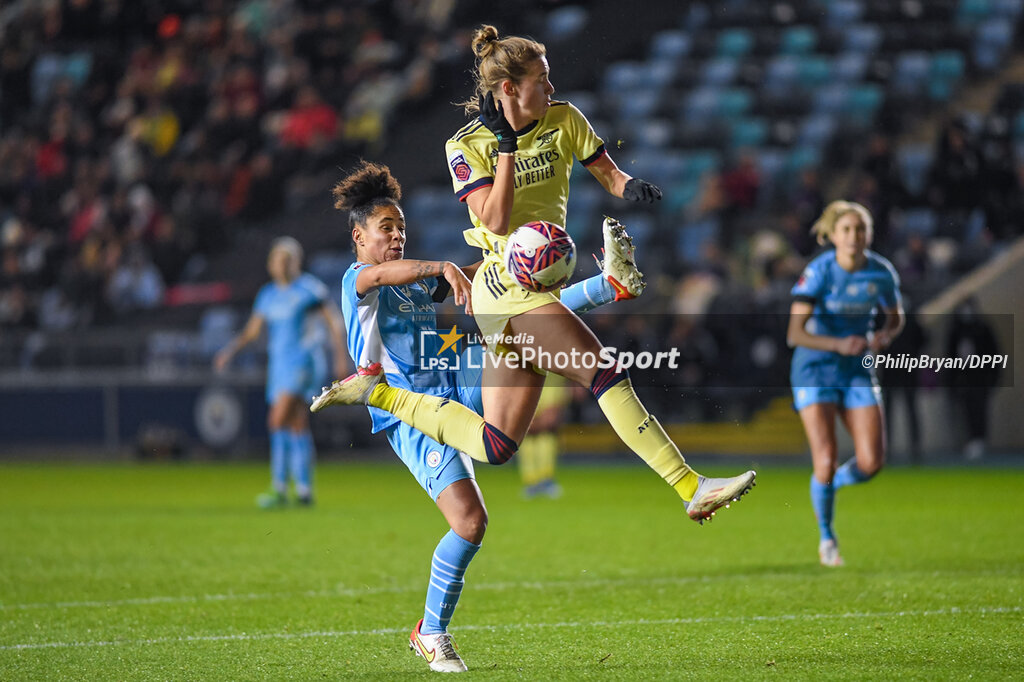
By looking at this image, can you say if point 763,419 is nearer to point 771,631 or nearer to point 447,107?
point 447,107

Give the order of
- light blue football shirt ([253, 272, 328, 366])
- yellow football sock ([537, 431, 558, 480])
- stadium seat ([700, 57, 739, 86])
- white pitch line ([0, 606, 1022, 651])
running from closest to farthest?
white pitch line ([0, 606, 1022, 651]), light blue football shirt ([253, 272, 328, 366]), yellow football sock ([537, 431, 558, 480]), stadium seat ([700, 57, 739, 86])

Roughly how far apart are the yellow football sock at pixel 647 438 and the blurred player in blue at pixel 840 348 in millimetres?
3037

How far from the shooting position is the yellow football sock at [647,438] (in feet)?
15.9

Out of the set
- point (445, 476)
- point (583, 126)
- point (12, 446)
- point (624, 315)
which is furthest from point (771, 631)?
point (12, 446)

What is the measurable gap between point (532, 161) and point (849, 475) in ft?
11.8

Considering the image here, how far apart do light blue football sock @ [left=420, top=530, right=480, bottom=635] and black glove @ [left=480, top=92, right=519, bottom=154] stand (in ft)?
4.88

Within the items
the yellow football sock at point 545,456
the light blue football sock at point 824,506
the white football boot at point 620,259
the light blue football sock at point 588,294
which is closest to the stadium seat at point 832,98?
the yellow football sock at point 545,456

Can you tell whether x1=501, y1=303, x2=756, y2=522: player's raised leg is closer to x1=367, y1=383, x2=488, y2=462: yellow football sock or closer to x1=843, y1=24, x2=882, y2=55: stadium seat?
x1=367, y1=383, x2=488, y2=462: yellow football sock

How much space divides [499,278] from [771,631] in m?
1.96

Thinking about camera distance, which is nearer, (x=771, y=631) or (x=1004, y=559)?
(x=771, y=631)

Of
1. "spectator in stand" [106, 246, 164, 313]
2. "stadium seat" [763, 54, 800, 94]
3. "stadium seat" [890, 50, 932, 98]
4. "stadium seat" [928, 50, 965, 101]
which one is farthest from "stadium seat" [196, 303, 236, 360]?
"stadium seat" [928, 50, 965, 101]

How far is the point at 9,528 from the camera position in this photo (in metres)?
10.4

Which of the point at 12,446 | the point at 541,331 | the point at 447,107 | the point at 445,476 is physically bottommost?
the point at 12,446

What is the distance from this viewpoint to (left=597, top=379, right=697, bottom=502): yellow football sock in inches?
191
